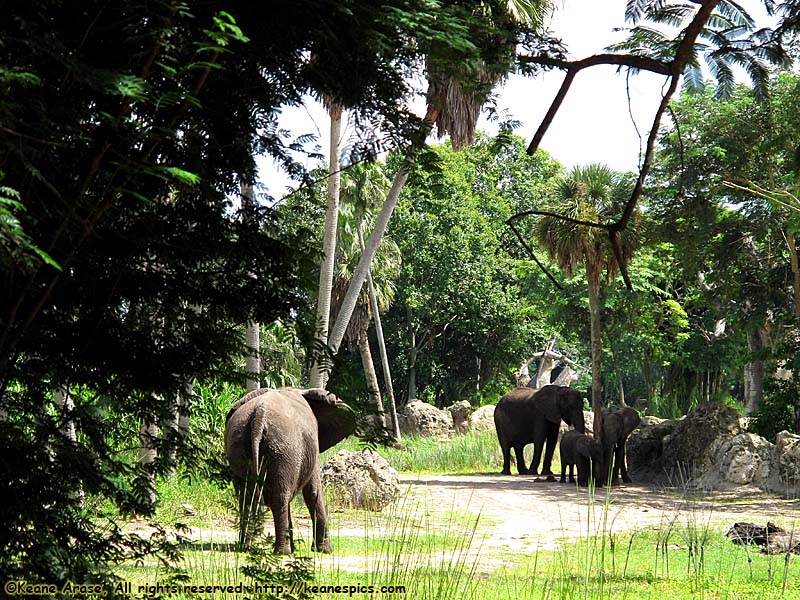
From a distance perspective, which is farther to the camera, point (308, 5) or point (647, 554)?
point (647, 554)

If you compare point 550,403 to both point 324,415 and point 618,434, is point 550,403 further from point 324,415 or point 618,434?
point 324,415

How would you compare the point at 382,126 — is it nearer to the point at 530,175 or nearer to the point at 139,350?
the point at 139,350

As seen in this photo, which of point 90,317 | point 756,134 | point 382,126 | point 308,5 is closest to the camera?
point 308,5

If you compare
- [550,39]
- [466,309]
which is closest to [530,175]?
[466,309]

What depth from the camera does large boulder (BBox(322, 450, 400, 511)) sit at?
551 inches

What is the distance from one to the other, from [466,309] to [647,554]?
31155 millimetres

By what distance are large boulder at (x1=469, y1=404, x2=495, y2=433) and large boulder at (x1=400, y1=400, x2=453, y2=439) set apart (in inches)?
33.2

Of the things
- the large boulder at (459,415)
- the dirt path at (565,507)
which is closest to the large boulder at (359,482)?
the dirt path at (565,507)

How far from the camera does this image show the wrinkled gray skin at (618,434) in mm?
20797

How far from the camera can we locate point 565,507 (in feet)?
52.0

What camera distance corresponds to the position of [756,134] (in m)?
20.6

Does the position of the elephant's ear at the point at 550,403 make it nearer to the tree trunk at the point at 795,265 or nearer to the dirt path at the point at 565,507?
the dirt path at the point at 565,507

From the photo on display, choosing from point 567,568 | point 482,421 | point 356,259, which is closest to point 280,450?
point 567,568

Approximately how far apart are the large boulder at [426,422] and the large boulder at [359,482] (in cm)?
1588
